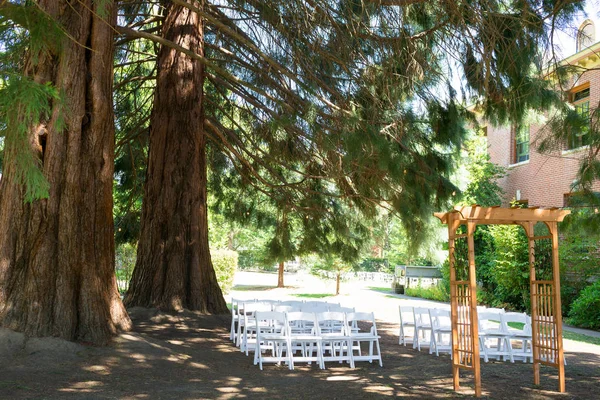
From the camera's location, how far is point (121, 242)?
16094 millimetres

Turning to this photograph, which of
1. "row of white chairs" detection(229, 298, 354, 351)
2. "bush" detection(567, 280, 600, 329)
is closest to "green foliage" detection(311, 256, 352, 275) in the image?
"bush" detection(567, 280, 600, 329)

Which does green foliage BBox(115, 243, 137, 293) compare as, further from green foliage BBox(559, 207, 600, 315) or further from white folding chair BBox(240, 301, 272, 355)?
green foliage BBox(559, 207, 600, 315)

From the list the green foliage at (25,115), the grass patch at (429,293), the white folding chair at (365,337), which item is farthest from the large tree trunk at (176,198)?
the grass patch at (429,293)

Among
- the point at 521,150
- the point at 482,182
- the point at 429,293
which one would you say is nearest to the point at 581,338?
the point at 482,182

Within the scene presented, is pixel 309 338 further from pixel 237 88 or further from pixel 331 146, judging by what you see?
pixel 237 88

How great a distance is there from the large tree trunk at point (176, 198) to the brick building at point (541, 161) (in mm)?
9046

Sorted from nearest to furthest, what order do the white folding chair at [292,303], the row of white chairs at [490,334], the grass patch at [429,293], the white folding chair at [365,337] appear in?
the white folding chair at [365,337] → the row of white chairs at [490,334] → the white folding chair at [292,303] → the grass patch at [429,293]

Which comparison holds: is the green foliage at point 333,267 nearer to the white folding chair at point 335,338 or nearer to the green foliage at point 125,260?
the green foliage at point 125,260

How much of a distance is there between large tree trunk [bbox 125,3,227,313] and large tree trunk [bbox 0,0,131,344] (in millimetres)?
3408

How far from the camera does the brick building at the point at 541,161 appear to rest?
19.4m

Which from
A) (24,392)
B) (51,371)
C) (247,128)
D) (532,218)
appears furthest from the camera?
(247,128)

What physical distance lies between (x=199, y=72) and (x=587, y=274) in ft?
38.9

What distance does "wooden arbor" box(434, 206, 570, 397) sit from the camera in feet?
25.7

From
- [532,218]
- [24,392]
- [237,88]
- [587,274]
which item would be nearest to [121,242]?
[237,88]
